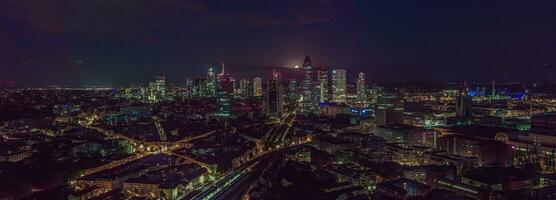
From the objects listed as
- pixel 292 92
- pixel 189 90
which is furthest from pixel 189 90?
pixel 292 92

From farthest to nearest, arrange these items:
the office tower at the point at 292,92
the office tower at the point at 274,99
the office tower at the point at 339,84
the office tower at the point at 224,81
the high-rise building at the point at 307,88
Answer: the office tower at the point at 224,81 → the office tower at the point at 339,84 → the office tower at the point at 292,92 → the high-rise building at the point at 307,88 → the office tower at the point at 274,99

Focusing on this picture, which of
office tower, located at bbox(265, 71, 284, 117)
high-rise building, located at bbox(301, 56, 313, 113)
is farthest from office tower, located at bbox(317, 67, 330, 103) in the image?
office tower, located at bbox(265, 71, 284, 117)

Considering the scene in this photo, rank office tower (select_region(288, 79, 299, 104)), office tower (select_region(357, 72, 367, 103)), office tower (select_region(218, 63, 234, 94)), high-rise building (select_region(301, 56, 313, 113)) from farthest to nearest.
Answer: office tower (select_region(218, 63, 234, 94))
office tower (select_region(357, 72, 367, 103))
office tower (select_region(288, 79, 299, 104))
high-rise building (select_region(301, 56, 313, 113))

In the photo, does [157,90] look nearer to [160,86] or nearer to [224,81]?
[160,86]

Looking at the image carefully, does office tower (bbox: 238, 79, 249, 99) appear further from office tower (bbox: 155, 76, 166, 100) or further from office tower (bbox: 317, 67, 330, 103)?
office tower (bbox: 317, 67, 330, 103)

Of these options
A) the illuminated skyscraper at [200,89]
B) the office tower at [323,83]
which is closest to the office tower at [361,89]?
the office tower at [323,83]

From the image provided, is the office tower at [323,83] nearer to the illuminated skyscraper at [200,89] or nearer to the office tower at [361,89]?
the office tower at [361,89]
